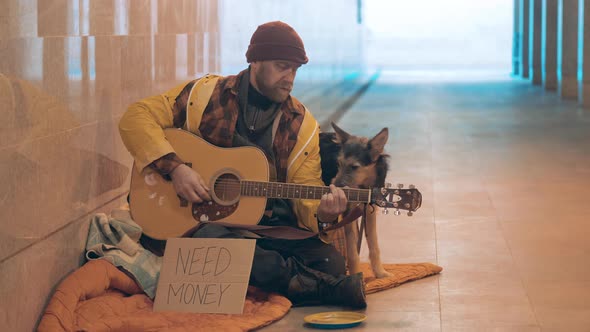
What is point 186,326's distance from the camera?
150 inches

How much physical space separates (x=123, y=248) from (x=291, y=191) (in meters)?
0.81

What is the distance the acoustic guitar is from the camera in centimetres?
422

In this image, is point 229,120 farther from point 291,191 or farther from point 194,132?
point 291,191

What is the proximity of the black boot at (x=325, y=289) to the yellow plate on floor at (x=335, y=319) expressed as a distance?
0.13m

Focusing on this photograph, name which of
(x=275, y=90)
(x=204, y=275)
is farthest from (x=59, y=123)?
(x=275, y=90)

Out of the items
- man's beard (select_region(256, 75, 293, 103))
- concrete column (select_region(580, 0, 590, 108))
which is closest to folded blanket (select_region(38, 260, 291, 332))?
man's beard (select_region(256, 75, 293, 103))

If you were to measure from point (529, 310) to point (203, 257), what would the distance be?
4.72 feet

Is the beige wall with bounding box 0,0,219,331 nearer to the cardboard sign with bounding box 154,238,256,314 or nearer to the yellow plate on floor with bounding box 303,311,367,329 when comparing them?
the cardboard sign with bounding box 154,238,256,314

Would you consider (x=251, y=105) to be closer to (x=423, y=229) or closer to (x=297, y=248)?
(x=297, y=248)

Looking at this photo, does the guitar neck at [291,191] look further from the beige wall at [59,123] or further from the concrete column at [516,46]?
the concrete column at [516,46]

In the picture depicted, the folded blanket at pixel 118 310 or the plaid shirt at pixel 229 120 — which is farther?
the plaid shirt at pixel 229 120

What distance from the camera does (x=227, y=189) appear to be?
427 cm

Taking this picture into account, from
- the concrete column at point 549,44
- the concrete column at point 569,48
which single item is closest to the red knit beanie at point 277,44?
the concrete column at point 569,48

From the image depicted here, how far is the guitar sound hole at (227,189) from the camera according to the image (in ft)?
13.9
